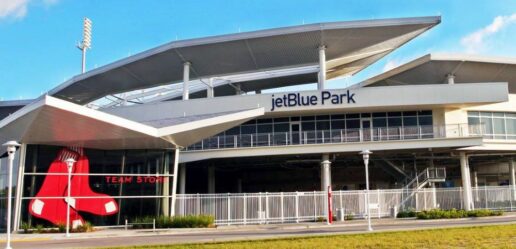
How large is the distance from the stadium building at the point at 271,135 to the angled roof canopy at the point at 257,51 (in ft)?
0.46

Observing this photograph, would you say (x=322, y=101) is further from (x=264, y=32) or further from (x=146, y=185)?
(x=146, y=185)

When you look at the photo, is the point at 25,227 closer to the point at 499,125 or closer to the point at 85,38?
the point at 499,125

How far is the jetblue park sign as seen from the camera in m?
35.2

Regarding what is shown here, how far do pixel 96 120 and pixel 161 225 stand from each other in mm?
7106

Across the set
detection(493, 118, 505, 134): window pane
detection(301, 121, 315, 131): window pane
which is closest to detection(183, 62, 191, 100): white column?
detection(301, 121, 315, 131): window pane

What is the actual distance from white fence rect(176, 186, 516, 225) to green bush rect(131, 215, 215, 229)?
1910mm

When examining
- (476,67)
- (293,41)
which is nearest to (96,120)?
(293,41)

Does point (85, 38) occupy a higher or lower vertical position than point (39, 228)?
higher

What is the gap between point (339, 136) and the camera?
36.2 metres

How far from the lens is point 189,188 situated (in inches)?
1833

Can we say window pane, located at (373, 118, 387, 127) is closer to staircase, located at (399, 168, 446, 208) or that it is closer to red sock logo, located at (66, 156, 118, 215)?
staircase, located at (399, 168, 446, 208)

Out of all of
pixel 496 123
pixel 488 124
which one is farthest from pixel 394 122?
pixel 496 123

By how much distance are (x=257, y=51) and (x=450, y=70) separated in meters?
15.7

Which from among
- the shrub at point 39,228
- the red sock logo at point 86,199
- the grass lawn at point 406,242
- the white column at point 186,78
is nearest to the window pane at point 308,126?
the white column at point 186,78
